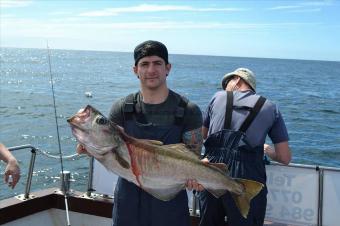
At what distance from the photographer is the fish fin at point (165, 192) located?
3.75 meters

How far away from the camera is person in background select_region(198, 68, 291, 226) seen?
4.75 m

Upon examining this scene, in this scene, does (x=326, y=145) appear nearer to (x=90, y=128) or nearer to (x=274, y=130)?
(x=274, y=130)

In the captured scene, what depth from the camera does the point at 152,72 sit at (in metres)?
3.92

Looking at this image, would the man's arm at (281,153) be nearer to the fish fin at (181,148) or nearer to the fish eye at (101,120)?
the fish fin at (181,148)

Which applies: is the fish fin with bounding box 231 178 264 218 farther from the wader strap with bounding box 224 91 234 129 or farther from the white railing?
the white railing

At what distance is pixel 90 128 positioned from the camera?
3.49m

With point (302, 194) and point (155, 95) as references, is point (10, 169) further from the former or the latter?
point (302, 194)

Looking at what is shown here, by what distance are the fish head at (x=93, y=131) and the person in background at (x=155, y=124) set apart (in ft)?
1.46

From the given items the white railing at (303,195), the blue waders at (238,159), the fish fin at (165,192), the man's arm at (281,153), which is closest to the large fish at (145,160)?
the fish fin at (165,192)

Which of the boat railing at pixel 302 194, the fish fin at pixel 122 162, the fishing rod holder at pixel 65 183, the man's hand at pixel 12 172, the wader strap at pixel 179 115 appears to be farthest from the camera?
the fishing rod holder at pixel 65 183

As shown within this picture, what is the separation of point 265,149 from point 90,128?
2.46 metres

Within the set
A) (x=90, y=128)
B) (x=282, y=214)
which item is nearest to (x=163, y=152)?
(x=90, y=128)

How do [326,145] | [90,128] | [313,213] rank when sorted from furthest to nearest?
1. [326,145]
2. [313,213]
3. [90,128]

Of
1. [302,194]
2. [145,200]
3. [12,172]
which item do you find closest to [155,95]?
[145,200]
